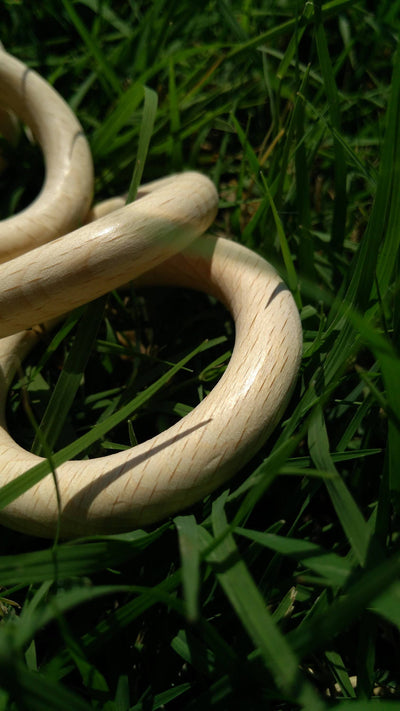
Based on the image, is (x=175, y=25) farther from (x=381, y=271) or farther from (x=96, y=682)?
(x=96, y=682)

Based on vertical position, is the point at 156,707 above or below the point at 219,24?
below

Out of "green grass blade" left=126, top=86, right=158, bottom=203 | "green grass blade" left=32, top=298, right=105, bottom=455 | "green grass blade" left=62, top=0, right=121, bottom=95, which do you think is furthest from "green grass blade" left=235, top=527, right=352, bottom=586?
"green grass blade" left=62, top=0, right=121, bottom=95

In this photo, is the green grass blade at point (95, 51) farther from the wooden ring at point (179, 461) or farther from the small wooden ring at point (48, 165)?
the wooden ring at point (179, 461)

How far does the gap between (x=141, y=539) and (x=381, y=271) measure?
1.77ft

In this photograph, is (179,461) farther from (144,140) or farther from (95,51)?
(95,51)

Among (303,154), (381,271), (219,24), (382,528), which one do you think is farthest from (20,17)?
(382,528)

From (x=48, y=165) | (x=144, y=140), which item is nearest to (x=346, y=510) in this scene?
(x=144, y=140)

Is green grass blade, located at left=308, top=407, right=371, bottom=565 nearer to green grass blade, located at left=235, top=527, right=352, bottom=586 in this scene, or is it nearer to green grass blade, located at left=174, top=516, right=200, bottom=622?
green grass blade, located at left=235, top=527, right=352, bottom=586

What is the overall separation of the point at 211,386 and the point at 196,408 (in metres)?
0.20

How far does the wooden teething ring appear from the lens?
0.80 metres

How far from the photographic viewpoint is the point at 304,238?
118 centimetres

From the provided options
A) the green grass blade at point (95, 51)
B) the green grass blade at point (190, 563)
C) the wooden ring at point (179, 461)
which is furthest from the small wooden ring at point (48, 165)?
the green grass blade at point (190, 563)

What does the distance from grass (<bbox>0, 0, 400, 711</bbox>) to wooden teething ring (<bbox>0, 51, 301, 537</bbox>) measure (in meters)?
0.04

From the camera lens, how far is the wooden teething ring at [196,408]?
2.63ft
